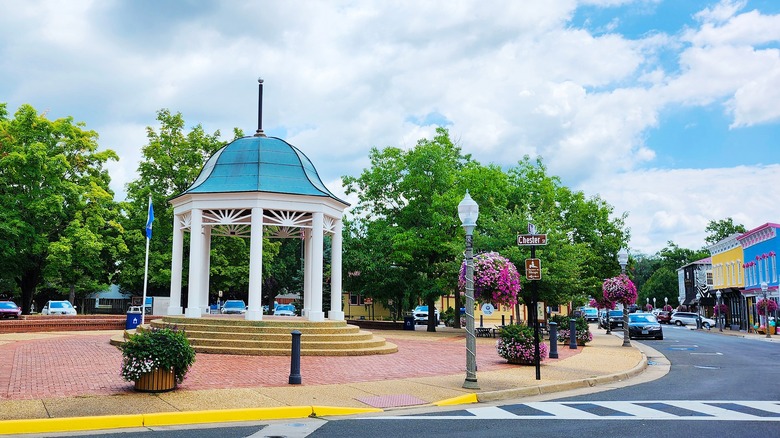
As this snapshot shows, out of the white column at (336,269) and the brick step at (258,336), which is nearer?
the brick step at (258,336)

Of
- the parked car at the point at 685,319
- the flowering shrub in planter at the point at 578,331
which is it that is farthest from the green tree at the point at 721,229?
the flowering shrub in planter at the point at 578,331

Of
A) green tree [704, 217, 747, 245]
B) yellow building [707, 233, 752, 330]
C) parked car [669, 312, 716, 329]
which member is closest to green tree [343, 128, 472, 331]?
yellow building [707, 233, 752, 330]

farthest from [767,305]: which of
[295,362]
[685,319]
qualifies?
[295,362]

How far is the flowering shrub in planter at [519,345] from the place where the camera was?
53.0 feet

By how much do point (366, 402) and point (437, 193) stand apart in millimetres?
24877

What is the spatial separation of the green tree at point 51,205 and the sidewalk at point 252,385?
51.7 ft

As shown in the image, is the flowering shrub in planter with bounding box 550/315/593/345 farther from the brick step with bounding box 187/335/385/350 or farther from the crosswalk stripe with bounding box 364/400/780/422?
the crosswalk stripe with bounding box 364/400/780/422

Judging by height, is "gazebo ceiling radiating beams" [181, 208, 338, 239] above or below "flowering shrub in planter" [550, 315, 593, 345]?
above

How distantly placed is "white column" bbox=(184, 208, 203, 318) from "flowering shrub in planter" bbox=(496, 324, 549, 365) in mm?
9841

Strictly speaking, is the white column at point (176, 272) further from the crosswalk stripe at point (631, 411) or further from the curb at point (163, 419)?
the crosswalk stripe at point (631, 411)

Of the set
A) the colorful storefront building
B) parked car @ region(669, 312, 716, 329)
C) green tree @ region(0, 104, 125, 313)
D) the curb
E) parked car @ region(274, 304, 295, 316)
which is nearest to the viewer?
the curb

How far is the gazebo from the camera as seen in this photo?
65.0 feet

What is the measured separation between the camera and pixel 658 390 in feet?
42.3

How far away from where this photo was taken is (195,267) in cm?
2019
